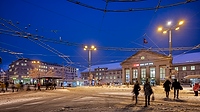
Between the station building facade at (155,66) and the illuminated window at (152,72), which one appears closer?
the station building facade at (155,66)

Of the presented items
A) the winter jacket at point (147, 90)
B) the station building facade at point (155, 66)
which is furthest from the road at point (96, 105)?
the station building facade at point (155, 66)

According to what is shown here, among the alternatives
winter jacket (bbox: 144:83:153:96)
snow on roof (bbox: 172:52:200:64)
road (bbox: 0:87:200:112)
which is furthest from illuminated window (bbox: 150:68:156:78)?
winter jacket (bbox: 144:83:153:96)

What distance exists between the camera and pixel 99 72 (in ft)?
387

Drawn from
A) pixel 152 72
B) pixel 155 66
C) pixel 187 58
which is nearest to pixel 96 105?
pixel 155 66

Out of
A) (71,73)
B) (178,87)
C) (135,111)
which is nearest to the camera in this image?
(135,111)

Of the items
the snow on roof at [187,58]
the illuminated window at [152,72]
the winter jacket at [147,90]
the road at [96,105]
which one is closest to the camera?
the road at [96,105]

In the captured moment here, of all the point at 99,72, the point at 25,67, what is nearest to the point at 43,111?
the point at 99,72

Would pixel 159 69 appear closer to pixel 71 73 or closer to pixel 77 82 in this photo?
pixel 77 82

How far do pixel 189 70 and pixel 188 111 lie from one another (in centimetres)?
7355

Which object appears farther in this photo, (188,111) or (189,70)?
(189,70)

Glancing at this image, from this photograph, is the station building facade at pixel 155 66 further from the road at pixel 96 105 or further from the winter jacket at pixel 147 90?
the winter jacket at pixel 147 90

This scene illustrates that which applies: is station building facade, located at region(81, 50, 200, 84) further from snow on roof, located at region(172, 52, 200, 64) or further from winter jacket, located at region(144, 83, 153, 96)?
winter jacket, located at region(144, 83, 153, 96)

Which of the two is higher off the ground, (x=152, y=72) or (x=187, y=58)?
(x=187, y=58)

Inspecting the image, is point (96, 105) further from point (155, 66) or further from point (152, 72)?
point (152, 72)
